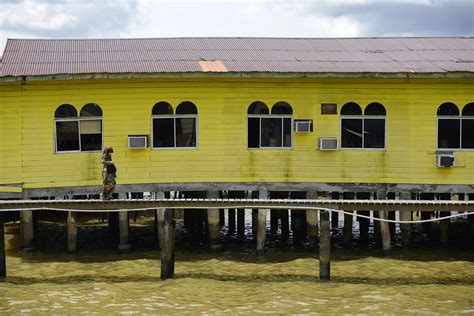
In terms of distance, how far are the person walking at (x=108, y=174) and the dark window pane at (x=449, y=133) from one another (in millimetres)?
7908

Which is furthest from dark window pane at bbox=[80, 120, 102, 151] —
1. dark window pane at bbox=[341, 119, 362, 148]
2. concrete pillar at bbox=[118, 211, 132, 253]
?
dark window pane at bbox=[341, 119, 362, 148]

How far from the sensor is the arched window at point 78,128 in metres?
16.1

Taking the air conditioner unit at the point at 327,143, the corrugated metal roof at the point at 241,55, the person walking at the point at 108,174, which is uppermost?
the corrugated metal roof at the point at 241,55

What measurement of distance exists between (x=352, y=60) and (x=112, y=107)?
6.14 m

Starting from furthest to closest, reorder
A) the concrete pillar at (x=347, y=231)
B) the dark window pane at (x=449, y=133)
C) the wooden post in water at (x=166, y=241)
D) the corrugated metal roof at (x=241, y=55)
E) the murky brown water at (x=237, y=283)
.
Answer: the concrete pillar at (x=347, y=231) < the dark window pane at (x=449, y=133) < the corrugated metal roof at (x=241, y=55) < the wooden post in water at (x=166, y=241) < the murky brown water at (x=237, y=283)

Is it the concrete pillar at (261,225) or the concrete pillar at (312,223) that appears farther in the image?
the concrete pillar at (312,223)

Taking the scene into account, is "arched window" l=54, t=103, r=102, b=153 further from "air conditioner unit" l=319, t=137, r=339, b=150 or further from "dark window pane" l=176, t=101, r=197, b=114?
"air conditioner unit" l=319, t=137, r=339, b=150

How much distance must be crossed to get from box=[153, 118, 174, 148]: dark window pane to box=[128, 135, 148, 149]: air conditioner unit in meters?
0.33

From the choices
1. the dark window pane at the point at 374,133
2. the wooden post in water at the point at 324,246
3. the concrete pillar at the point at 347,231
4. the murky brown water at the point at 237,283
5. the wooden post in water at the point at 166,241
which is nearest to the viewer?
the murky brown water at the point at 237,283

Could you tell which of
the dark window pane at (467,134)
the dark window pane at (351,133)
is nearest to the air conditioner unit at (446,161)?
the dark window pane at (467,134)

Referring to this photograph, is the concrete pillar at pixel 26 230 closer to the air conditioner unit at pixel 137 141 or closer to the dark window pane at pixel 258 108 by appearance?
the air conditioner unit at pixel 137 141

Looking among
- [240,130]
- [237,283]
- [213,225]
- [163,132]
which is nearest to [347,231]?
[213,225]

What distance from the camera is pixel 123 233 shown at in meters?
16.5

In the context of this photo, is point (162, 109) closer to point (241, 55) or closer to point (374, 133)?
point (241, 55)
